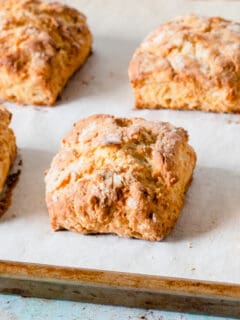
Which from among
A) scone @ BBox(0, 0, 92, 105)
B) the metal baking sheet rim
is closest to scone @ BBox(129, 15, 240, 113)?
scone @ BBox(0, 0, 92, 105)

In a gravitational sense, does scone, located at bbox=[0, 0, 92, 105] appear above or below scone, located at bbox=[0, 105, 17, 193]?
above

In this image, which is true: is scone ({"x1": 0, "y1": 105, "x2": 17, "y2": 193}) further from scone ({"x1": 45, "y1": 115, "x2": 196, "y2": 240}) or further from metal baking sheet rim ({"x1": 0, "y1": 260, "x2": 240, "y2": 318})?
metal baking sheet rim ({"x1": 0, "y1": 260, "x2": 240, "y2": 318})

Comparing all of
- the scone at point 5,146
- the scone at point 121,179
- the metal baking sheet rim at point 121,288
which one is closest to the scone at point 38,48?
the scone at point 5,146

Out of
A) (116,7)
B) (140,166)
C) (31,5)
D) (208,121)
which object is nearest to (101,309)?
(140,166)

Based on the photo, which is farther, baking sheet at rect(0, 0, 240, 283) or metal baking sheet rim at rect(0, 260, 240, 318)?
baking sheet at rect(0, 0, 240, 283)

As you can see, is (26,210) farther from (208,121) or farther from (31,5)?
(31,5)

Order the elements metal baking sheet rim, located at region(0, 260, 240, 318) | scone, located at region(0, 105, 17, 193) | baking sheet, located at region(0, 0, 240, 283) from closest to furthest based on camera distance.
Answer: metal baking sheet rim, located at region(0, 260, 240, 318), baking sheet, located at region(0, 0, 240, 283), scone, located at region(0, 105, 17, 193)

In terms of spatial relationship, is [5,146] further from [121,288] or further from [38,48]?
[121,288]

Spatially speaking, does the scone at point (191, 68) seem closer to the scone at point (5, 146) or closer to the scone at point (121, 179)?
the scone at point (121, 179)
